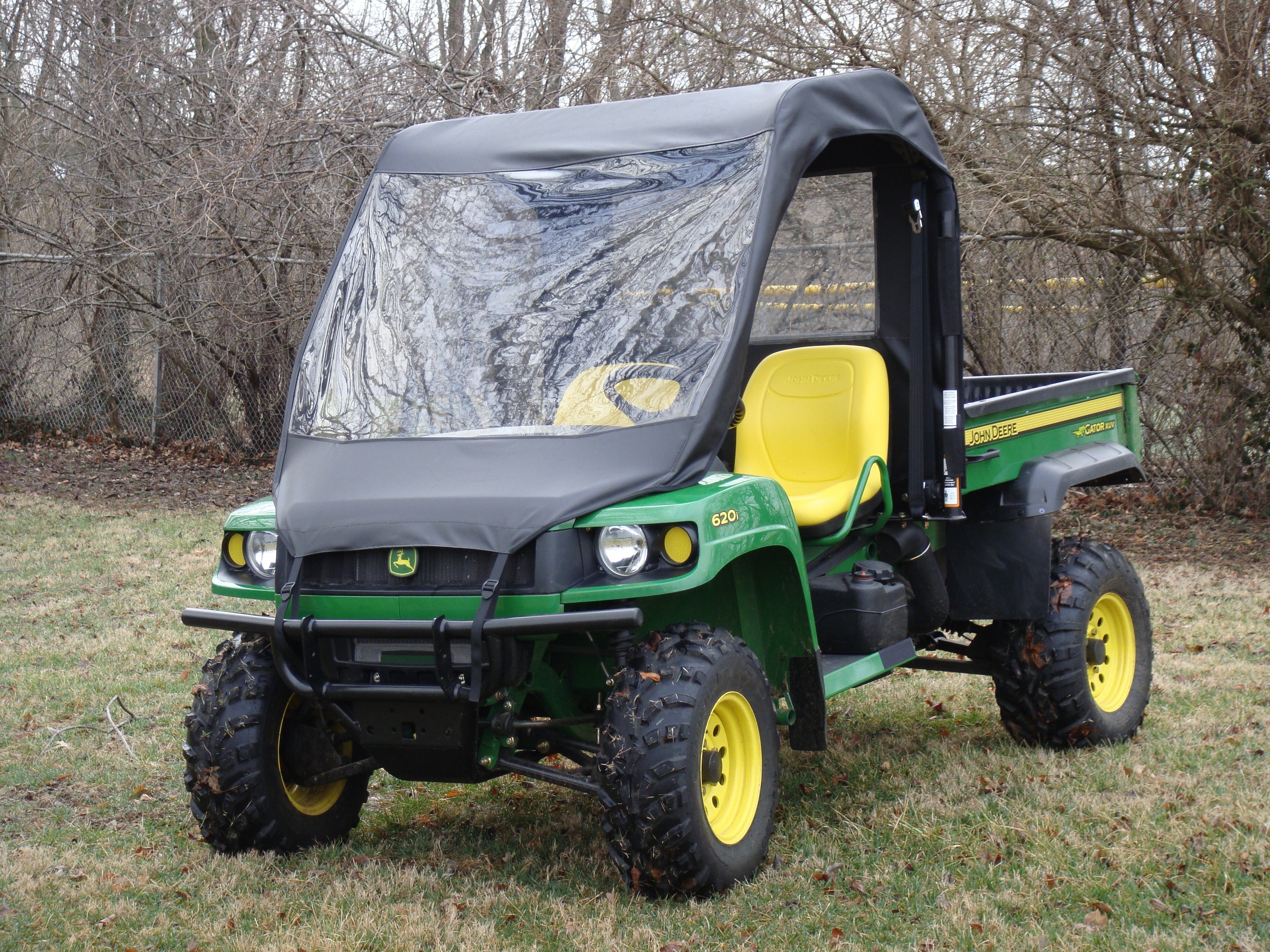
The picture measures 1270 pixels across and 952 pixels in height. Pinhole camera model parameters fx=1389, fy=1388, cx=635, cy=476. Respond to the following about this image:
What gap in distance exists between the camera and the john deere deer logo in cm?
381

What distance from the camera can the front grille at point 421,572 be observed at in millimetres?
3764

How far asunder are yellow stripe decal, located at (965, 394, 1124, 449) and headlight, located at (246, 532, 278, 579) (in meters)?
2.49

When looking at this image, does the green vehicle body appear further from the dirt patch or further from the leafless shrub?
the dirt patch

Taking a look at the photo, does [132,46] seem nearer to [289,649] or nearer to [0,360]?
[0,360]

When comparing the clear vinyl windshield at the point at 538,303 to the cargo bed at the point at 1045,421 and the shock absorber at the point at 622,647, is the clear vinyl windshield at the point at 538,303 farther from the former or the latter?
the cargo bed at the point at 1045,421

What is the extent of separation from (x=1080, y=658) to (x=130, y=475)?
11.4 m

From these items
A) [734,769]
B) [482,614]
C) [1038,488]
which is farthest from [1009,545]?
[482,614]

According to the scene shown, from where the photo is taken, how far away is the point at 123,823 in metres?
4.84

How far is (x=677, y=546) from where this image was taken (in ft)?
12.3

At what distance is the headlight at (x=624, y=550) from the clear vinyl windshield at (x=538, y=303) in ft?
1.49

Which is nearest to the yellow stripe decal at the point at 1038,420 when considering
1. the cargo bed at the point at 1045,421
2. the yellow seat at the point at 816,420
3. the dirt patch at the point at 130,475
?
the cargo bed at the point at 1045,421

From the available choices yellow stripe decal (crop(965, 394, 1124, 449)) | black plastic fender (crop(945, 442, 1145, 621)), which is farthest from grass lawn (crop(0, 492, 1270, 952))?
yellow stripe decal (crop(965, 394, 1124, 449))

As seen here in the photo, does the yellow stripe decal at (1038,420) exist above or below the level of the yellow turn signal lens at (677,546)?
above

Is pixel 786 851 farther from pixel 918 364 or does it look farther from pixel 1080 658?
pixel 918 364
